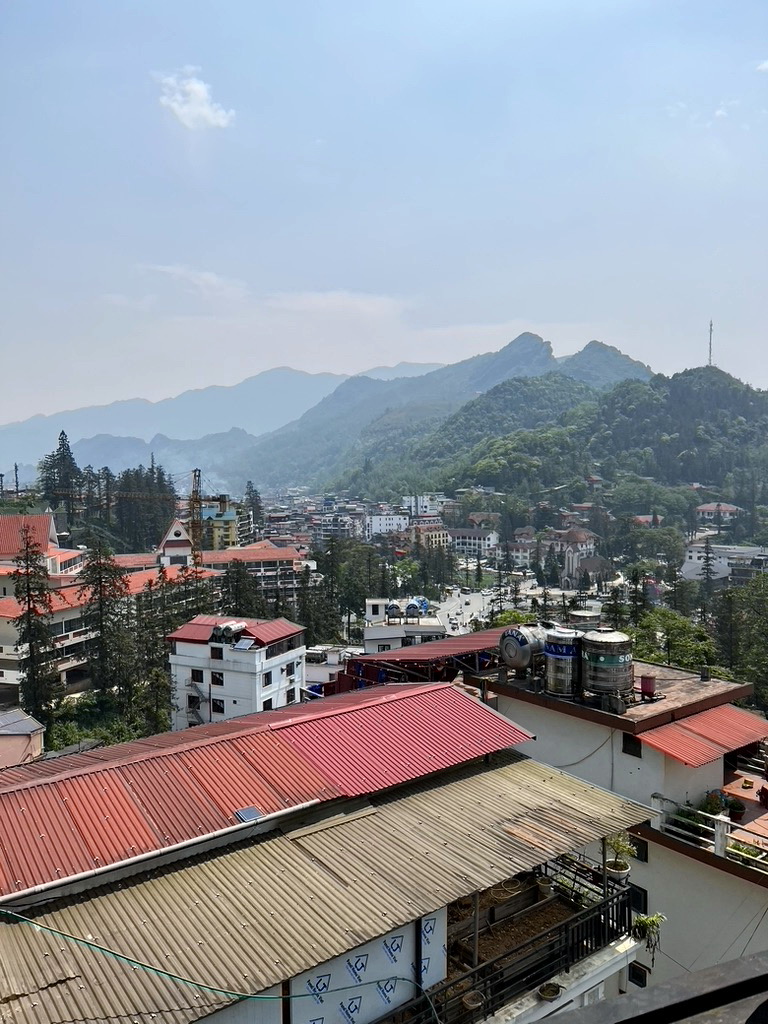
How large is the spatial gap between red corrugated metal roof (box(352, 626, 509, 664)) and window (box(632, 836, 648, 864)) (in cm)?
494

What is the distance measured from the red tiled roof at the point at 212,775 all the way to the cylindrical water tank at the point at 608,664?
1.91m

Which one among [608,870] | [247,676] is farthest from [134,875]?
[247,676]

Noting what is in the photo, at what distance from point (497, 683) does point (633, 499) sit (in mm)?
130530

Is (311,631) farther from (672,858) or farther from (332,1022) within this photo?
(332,1022)

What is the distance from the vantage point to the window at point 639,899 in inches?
386

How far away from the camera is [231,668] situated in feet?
96.7

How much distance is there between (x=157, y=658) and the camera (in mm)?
34625

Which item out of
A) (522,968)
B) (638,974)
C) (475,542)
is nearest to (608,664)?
(638,974)

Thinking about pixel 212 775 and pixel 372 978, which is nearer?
pixel 372 978

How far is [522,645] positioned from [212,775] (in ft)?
19.0

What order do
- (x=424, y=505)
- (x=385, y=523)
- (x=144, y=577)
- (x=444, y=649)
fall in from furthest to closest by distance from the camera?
(x=424, y=505)
(x=385, y=523)
(x=144, y=577)
(x=444, y=649)

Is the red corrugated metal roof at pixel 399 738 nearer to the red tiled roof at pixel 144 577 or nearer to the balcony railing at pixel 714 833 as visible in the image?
the balcony railing at pixel 714 833

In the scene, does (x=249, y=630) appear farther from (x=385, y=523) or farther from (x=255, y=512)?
(x=385, y=523)

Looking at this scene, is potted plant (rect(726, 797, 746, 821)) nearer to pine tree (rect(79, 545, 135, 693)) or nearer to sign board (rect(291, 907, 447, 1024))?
sign board (rect(291, 907, 447, 1024))
